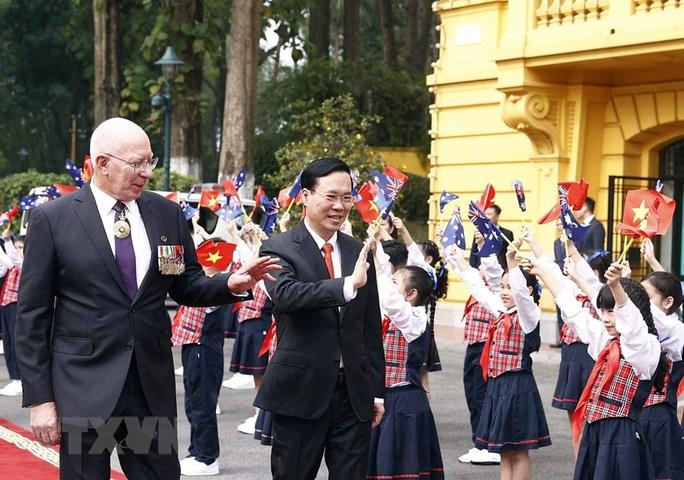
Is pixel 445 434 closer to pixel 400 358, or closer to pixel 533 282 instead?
pixel 533 282

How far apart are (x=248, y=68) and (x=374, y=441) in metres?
13.4

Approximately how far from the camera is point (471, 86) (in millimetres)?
17688

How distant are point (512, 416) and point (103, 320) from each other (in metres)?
3.51

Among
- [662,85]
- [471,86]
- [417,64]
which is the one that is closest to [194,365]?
[662,85]

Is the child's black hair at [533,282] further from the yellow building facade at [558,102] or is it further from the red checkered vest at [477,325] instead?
the yellow building facade at [558,102]

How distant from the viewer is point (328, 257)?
18.3 ft

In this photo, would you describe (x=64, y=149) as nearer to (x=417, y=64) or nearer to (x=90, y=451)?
(x=417, y=64)

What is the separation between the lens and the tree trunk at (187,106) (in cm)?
2288

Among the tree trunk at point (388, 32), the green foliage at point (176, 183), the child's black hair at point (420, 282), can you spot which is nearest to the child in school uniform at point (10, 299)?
the child's black hair at point (420, 282)

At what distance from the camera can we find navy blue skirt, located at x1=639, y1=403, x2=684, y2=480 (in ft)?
22.5

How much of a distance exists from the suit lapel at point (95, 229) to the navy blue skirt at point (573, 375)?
498 cm

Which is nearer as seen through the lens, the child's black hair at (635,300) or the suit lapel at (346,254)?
the suit lapel at (346,254)

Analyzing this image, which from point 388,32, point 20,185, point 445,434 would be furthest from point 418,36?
point 445,434

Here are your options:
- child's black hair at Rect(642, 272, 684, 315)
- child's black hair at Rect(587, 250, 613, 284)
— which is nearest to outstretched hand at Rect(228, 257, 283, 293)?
child's black hair at Rect(642, 272, 684, 315)
